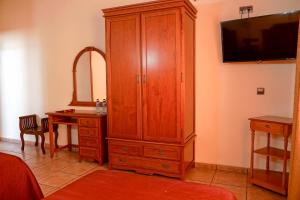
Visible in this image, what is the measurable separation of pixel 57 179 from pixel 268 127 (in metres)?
2.68

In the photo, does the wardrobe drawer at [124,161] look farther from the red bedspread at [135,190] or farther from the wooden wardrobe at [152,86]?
the red bedspread at [135,190]

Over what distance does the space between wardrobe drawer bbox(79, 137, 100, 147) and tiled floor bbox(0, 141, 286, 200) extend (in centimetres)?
31

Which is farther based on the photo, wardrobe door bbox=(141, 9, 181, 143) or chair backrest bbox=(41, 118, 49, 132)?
chair backrest bbox=(41, 118, 49, 132)

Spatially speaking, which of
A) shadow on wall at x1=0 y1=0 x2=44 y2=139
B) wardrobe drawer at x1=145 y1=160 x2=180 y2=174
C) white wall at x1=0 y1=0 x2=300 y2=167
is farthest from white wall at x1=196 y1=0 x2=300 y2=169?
shadow on wall at x1=0 y1=0 x2=44 y2=139

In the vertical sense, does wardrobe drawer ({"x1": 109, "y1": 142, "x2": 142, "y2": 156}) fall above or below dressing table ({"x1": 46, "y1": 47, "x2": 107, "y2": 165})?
below

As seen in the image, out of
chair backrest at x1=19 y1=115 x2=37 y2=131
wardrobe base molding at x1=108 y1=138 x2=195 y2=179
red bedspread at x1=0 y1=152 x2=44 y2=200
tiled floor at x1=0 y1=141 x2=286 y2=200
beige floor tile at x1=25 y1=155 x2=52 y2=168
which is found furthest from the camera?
chair backrest at x1=19 y1=115 x2=37 y2=131

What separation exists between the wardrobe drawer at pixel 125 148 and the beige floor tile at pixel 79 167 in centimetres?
47

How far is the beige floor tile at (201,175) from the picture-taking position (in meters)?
3.07

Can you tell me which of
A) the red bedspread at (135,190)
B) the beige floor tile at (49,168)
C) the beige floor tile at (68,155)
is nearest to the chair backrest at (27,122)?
the beige floor tile at (68,155)

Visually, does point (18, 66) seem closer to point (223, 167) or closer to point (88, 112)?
point (88, 112)

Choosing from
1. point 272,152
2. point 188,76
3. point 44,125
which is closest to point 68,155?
point 44,125

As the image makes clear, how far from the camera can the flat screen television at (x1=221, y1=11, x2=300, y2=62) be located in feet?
8.50

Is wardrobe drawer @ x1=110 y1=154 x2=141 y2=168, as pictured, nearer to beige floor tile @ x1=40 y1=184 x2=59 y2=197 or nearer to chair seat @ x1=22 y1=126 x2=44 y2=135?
beige floor tile @ x1=40 y1=184 x2=59 y2=197

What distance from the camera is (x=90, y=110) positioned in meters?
4.07
